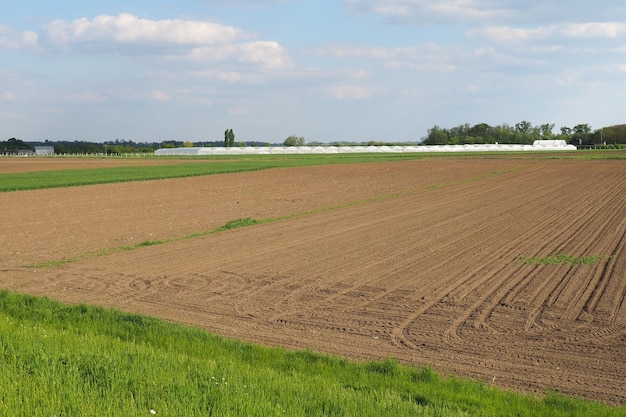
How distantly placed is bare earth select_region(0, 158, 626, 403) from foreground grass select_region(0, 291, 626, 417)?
35.5 inches

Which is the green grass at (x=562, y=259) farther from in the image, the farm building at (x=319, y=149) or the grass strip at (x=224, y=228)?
the farm building at (x=319, y=149)

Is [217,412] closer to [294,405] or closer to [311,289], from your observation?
[294,405]

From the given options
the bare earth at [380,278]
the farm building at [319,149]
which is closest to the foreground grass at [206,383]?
the bare earth at [380,278]

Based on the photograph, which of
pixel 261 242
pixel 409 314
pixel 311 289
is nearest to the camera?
pixel 409 314

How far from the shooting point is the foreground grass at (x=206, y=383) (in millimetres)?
6387

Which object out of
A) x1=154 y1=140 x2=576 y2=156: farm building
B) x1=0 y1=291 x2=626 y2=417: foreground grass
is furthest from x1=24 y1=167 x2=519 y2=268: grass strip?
x1=154 y1=140 x2=576 y2=156: farm building

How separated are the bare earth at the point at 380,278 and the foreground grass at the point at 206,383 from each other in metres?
0.90

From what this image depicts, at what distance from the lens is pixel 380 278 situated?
14.9 metres

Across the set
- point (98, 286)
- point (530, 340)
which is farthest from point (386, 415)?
point (98, 286)

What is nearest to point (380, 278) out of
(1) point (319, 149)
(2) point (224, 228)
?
(2) point (224, 228)

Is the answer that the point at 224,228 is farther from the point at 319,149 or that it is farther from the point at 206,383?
the point at 319,149

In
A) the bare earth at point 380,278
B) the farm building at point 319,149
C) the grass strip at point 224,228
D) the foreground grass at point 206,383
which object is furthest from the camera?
the farm building at point 319,149

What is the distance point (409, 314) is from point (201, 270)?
5.96 m

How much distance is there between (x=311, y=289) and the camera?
14008 millimetres
